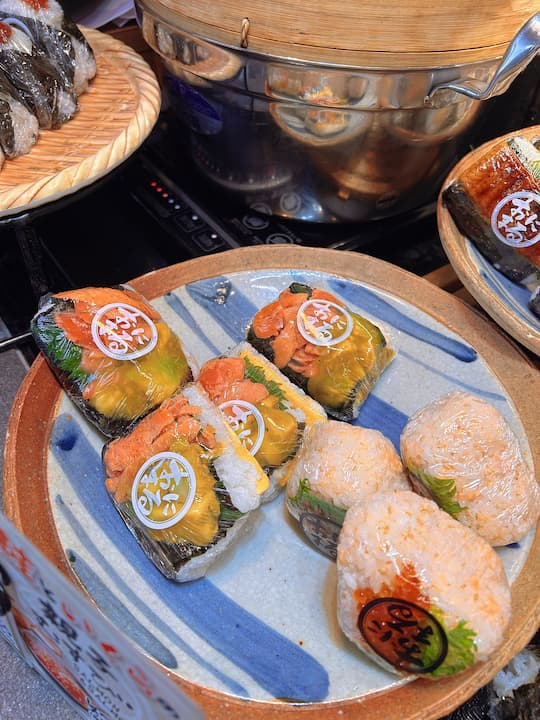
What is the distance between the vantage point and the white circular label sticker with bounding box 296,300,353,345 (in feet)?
3.59

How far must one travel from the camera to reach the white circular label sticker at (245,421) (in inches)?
37.8

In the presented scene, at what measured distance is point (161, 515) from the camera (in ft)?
2.87

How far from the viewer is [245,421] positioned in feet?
3.21

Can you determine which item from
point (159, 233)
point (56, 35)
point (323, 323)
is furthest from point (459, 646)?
point (56, 35)

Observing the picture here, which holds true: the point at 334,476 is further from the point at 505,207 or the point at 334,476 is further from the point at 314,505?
the point at 505,207

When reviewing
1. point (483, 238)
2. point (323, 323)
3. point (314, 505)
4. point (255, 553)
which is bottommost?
point (255, 553)

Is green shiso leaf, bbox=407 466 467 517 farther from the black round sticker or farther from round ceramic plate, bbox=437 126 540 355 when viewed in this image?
round ceramic plate, bbox=437 126 540 355

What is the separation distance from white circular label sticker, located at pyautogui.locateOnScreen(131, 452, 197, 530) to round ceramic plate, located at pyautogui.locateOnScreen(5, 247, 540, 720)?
0.08 metres

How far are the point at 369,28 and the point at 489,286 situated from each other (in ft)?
1.73

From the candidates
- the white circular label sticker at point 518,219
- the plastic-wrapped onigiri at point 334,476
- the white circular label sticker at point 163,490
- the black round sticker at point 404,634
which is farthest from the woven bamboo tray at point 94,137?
the black round sticker at point 404,634

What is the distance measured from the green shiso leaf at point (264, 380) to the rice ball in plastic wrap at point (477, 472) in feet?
0.74

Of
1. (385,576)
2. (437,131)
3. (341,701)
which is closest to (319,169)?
(437,131)

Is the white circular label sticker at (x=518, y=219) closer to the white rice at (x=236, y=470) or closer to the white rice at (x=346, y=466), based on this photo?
the white rice at (x=346, y=466)

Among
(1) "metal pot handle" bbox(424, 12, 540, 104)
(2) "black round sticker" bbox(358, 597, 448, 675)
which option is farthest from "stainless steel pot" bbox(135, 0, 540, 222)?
(2) "black round sticker" bbox(358, 597, 448, 675)
